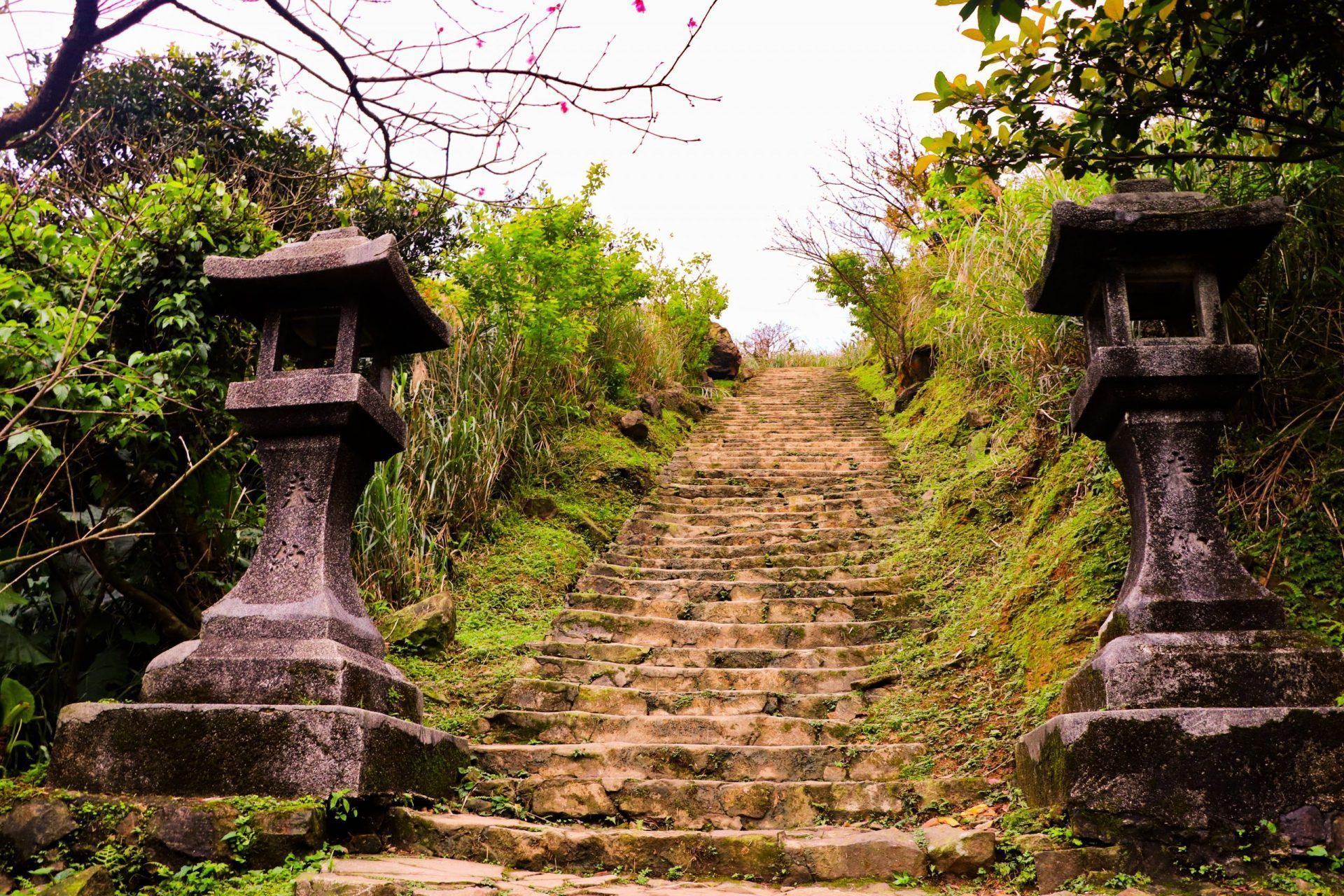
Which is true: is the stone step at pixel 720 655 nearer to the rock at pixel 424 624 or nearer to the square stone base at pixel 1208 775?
the rock at pixel 424 624

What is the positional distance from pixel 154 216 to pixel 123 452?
1.05 m

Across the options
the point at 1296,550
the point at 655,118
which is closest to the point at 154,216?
the point at 655,118

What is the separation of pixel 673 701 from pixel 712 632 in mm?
869

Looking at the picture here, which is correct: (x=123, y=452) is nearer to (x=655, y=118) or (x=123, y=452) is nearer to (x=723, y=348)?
(x=655, y=118)

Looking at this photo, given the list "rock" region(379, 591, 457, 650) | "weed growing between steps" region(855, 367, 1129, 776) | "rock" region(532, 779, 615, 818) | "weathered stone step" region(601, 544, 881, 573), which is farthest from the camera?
"weathered stone step" region(601, 544, 881, 573)

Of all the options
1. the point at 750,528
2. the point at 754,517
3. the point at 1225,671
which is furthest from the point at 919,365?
the point at 1225,671

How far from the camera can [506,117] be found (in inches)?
99.0

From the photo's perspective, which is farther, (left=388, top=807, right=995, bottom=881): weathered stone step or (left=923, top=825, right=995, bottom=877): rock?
(left=388, top=807, right=995, bottom=881): weathered stone step

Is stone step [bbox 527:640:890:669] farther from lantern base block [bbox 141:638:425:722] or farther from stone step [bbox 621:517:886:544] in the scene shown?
lantern base block [bbox 141:638:425:722]

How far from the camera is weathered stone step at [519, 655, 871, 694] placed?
15.5 feet

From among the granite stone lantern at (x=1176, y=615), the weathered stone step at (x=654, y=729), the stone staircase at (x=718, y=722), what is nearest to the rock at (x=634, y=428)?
the stone staircase at (x=718, y=722)

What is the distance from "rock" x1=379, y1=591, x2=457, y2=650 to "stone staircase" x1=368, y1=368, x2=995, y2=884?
0.54 meters

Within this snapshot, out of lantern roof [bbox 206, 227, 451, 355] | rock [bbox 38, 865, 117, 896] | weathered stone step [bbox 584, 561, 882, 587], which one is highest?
lantern roof [bbox 206, 227, 451, 355]

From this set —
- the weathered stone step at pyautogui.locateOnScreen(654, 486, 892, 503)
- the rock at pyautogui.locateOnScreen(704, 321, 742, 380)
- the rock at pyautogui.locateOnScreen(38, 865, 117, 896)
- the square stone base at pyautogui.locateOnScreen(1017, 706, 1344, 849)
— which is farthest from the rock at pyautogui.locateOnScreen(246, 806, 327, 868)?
the rock at pyautogui.locateOnScreen(704, 321, 742, 380)
